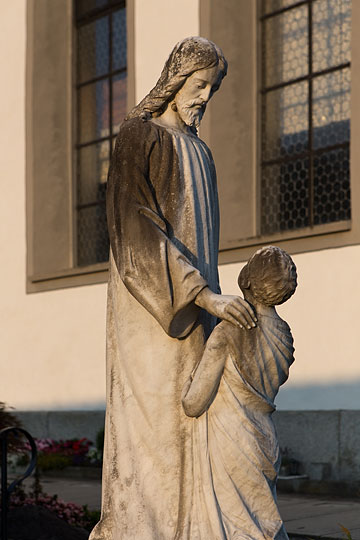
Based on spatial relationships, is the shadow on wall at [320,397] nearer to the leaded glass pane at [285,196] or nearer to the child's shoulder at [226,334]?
the leaded glass pane at [285,196]

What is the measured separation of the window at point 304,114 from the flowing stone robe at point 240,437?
26.8 feet

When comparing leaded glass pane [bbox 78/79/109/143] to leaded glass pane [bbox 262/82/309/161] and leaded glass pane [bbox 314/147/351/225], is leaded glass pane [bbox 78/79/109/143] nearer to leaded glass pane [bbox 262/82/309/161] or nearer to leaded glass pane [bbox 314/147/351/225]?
leaded glass pane [bbox 262/82/309/161]

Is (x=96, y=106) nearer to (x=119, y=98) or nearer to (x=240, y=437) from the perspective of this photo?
Answer: (x=119, y=98)

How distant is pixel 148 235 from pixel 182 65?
27.3 inches

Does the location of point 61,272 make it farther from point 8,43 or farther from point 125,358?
point 125,358

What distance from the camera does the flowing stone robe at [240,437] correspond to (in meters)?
4.23

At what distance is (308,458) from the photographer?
1114cm

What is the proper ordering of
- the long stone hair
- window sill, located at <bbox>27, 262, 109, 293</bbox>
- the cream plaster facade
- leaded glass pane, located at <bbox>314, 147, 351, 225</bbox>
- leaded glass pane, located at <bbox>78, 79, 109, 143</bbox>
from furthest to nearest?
leaded glass pane, located at <bbox>78, 79, 109, 143</bbox> < window sill, located at <bbox>27, 262, 109, 293</bbox> < leaded glass pane, located at <bbox>314, 147, 351, 225</bbox> < the cream plaster facade < the long stone hair

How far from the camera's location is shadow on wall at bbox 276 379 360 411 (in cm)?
1091

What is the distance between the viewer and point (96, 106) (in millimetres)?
16594

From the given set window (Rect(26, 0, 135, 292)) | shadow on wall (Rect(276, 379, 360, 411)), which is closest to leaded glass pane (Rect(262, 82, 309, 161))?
shadow on wall (Rect(276, 379, 360, 411))

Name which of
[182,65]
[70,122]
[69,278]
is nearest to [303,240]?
[69,278]

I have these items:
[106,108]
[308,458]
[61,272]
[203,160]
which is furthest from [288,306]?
[203,160]

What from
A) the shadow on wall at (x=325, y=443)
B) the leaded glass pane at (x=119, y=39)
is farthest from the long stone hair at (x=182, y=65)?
the leaded glass pane at (x=119, y=39)
